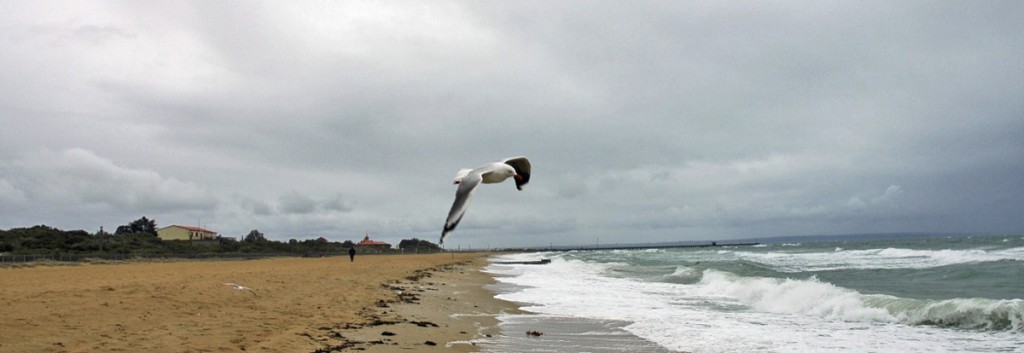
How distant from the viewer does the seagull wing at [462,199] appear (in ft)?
11.2

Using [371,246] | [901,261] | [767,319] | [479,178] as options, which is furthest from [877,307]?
[371,246]

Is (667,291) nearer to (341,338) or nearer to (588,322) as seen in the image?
(588,322)

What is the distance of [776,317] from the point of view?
44.7ft

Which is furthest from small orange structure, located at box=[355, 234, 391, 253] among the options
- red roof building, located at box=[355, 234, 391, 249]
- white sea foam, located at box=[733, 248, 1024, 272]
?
white sea foam, located at box=[733, 248, 1024, 272]

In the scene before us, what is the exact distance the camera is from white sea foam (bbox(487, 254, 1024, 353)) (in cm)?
1003

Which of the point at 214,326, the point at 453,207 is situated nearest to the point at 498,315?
the point at 214,326

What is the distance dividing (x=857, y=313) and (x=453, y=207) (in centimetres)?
1254

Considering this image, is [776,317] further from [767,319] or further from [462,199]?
[462,199]

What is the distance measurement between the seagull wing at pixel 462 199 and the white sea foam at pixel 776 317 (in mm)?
6703

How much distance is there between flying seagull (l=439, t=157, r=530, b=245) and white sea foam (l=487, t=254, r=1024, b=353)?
6052 millimetres

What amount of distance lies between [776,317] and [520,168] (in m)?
10.8

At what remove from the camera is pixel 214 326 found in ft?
29.0

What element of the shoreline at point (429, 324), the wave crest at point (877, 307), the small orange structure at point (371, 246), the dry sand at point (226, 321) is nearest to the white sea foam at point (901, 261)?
the wave crest at point (877, 307)

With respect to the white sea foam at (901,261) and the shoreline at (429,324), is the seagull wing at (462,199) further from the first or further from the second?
the white sea foam at (901,261)
